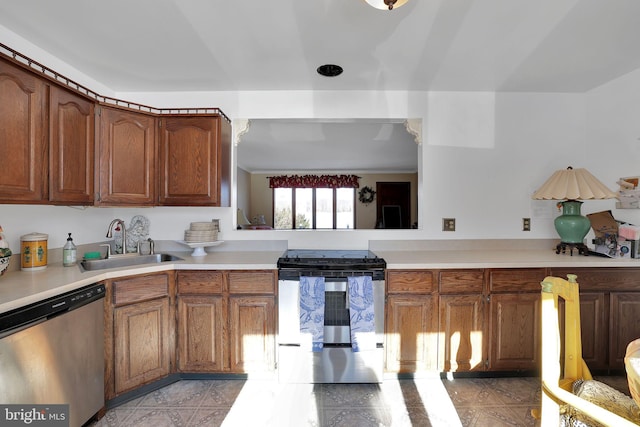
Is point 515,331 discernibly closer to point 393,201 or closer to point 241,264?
point 241,264

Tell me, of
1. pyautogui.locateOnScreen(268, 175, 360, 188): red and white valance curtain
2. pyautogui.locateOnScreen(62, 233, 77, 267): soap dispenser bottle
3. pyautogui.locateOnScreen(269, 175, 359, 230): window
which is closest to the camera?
pyautogui.locateOnScreen(62, 233, 77, 267): soap dispenser bottle

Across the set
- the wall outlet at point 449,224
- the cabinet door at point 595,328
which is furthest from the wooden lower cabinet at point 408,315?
the cabinet door at point 595,328

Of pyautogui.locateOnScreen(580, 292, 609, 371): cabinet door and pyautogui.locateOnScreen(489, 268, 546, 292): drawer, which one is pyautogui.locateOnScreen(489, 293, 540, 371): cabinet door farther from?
pyautogui.locateOnScreen(580, 292, 609, 371): cabinet door

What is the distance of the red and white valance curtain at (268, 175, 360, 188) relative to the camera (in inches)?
307

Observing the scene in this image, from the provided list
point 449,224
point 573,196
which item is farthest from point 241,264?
point 573,196

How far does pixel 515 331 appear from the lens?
2.01 meters

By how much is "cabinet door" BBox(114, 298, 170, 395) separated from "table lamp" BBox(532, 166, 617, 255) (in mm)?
2921

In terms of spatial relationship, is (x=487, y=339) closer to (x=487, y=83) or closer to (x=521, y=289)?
(x=521, y=289)

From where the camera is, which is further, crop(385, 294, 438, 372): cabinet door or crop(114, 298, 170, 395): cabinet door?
crop(385, 294, 438, 372): cabinet door

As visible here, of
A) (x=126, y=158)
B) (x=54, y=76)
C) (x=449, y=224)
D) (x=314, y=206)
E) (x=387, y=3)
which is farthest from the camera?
(x=314, y=206)

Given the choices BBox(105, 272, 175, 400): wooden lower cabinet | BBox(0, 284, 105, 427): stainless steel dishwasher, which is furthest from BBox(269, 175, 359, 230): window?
BBox(0, 284, 105, 427): stainless steel dishwasher

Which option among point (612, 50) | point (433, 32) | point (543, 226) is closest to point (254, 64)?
point (433, 32)

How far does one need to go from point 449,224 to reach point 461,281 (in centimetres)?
69

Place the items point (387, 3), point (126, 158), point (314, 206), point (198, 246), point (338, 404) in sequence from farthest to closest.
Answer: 1. point (314, 206)
2. point (198, 246)
3. point (126, 158)
4. point (338, 404)
5. point (387, 3)
